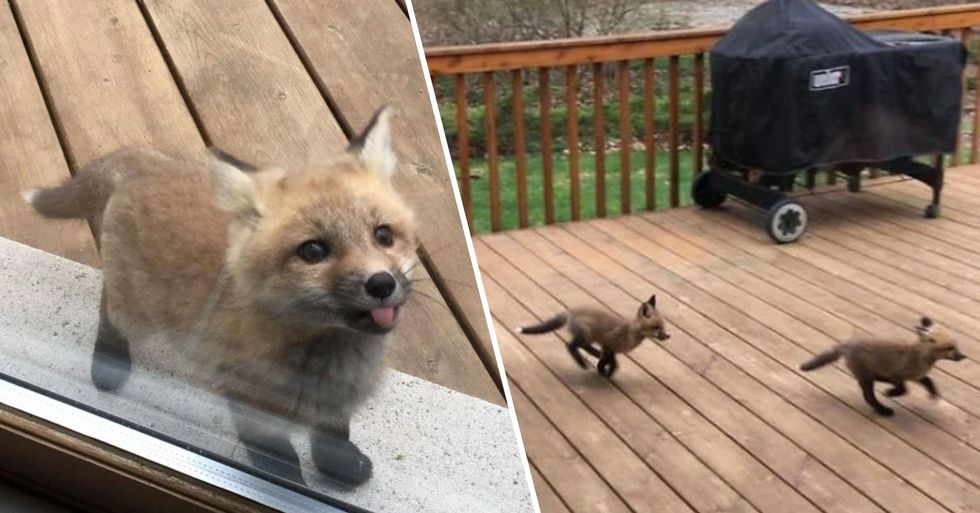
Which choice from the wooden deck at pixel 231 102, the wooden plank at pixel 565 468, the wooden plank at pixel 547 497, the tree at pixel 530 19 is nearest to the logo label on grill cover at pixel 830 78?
the tree at pixel 530 19

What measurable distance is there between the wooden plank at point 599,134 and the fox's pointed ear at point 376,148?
215 centimetres

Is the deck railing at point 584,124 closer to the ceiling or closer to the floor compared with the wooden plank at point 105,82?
closer to the floor

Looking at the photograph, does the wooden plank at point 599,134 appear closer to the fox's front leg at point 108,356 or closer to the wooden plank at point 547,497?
the wooden plank at point 547,497

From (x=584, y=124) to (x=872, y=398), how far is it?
1276 mm

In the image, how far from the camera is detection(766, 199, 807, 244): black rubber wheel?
8.02 feet

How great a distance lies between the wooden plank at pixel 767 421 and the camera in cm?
139

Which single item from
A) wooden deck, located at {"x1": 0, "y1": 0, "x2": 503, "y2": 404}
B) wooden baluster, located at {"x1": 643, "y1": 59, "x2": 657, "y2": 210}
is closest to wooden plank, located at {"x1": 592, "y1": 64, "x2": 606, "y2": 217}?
wooden baluster, located at {"x1": 643, "y1": 59, "x2": 657, "y2": 210}

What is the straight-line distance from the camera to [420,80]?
0.57 m

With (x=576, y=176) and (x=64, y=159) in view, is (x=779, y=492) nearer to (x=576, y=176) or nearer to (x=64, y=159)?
(x=64, y=159)

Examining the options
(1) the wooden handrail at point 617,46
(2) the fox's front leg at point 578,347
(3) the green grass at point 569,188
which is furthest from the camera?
(3) the green grass at point 569,188

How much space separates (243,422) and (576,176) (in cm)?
226

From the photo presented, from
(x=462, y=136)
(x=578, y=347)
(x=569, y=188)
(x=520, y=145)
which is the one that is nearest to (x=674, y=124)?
(x=569, y=188)

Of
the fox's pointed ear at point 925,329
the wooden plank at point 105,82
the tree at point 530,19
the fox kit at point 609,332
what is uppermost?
the wooden plank at point 105,82

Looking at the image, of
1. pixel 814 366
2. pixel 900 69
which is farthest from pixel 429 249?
pixel 900 69
